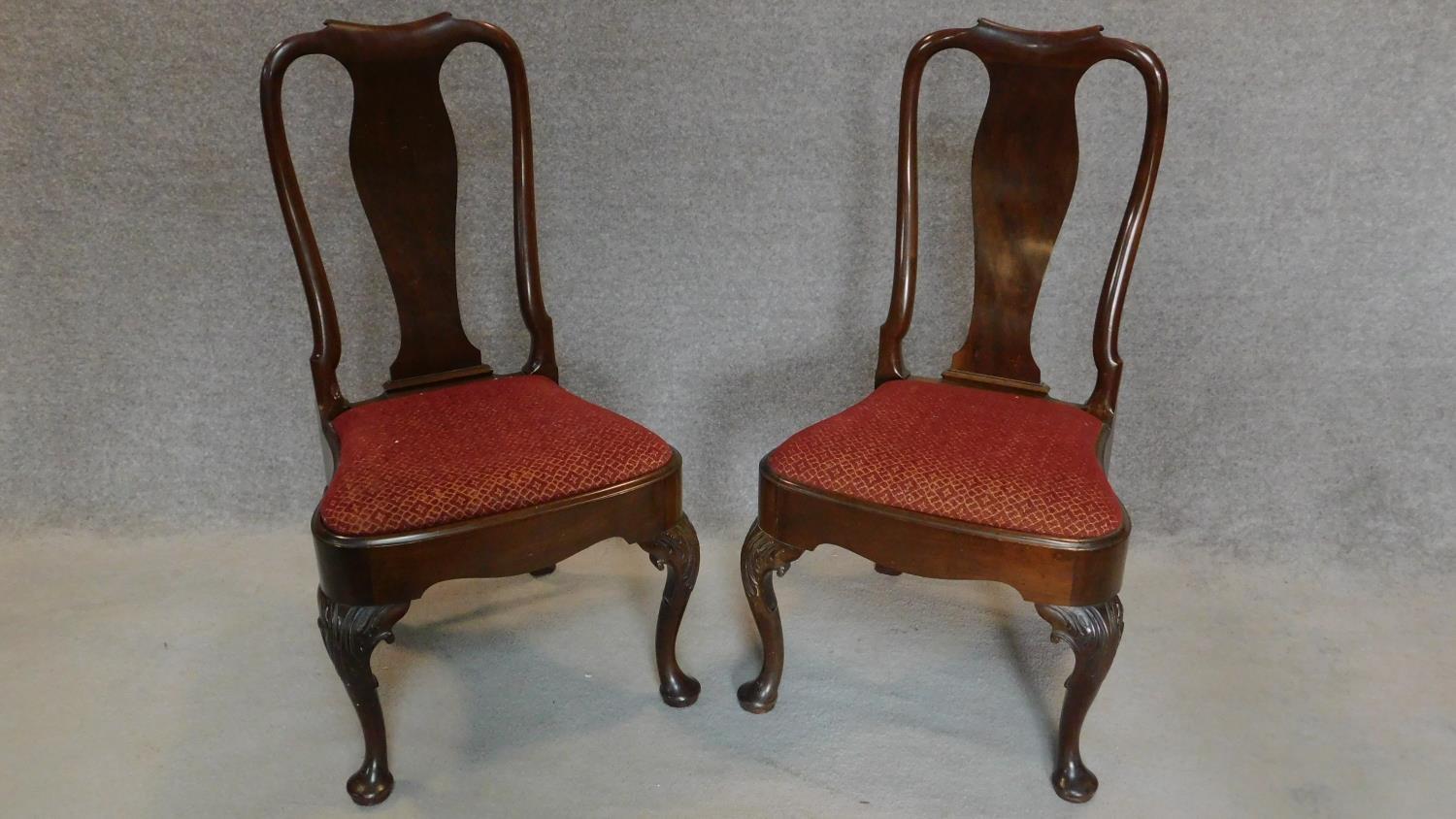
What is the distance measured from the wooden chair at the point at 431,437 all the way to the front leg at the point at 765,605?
88 mm

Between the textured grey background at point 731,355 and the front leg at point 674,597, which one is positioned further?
the textured grey background at point 731,355

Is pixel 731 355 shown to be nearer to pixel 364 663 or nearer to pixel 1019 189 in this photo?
pixel 1019 189

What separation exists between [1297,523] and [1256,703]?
0.60 meters

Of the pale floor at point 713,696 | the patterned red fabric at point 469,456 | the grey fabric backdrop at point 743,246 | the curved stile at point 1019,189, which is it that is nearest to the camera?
the patterned red fabric at point 469,456

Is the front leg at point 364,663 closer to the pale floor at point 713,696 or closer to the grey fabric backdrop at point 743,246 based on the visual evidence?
the pale floor at point 713,696

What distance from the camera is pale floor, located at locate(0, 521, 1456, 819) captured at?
1444 millimetres

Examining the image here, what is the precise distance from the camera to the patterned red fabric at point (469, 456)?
1.28 meters

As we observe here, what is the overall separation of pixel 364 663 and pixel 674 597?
0.45m

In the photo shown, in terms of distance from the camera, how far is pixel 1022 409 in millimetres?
1571

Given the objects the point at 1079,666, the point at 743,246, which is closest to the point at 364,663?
the point at 1079,666

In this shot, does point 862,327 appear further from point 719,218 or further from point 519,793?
point 519,793

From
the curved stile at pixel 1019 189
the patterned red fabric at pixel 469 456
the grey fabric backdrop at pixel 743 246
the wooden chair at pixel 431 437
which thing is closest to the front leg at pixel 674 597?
the wooden chair at pixel 431 437

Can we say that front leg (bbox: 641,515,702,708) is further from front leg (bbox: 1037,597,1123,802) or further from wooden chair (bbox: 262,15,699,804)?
front leg (bbox: 1037,597,1123,802)

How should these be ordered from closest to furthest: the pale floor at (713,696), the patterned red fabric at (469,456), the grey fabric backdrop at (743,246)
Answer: the patterned red fabric at (469,456) < the pale floor at (713,696) < the grey fabric backdrop at (743,246)
